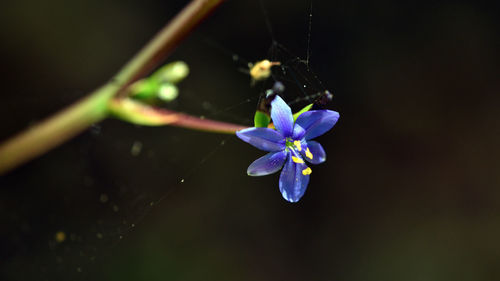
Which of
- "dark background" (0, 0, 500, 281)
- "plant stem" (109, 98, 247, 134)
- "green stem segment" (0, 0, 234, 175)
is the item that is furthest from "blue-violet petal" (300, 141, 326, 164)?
"dark background" (0, 0, 500, 281)

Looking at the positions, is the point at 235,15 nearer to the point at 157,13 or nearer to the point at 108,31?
the point at 157,13

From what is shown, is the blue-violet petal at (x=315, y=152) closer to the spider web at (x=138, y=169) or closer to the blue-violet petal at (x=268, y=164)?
the blue-violet petal at (x=268, y=164)

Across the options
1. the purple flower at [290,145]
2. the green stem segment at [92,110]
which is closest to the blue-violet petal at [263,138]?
the purple flower at [290,145]

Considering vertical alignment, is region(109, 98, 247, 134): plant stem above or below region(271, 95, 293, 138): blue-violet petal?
above

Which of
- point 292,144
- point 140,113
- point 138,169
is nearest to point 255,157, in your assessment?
point 138,169

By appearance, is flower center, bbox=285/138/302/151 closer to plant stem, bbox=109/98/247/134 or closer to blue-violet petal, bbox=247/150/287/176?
blue-violet petal, bbox=247/150/287/176

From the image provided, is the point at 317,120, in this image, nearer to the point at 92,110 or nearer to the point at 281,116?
the point at 281,116
